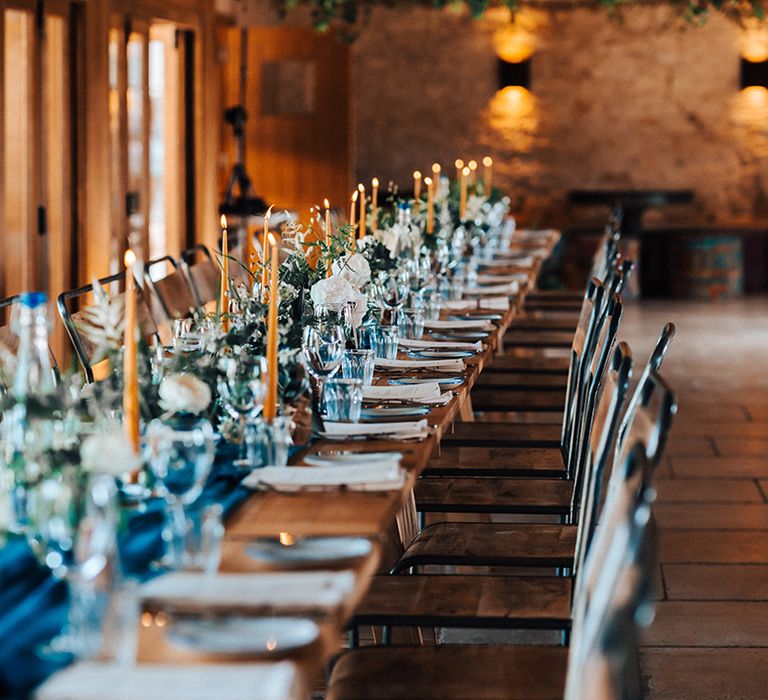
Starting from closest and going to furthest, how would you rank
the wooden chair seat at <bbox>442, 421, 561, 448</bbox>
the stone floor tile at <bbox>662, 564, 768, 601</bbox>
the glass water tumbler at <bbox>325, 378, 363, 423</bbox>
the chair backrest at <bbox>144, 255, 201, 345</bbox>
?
1. the glass water tumbler at <bbox>325, 378, 363, 423</bbox>
2. the wooden chair seat at <bbox>442, 421, 561, 448</bbox>
3. the stone floor tile at <bbox>662, 564, 768, 601</bbox>
4. the chair backrest at <bbox>144, 255, 201, 345</bbox>

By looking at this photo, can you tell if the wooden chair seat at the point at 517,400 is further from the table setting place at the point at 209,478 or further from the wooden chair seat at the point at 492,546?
the wooden chair seat at the point at 492,546

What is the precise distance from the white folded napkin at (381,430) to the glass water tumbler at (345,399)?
0.21 ft

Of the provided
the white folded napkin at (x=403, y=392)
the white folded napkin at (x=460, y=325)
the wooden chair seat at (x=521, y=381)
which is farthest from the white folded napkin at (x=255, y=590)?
the wooden chair seat at (x=521, y=381)

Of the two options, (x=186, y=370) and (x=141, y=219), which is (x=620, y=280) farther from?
(x=141, y=219)

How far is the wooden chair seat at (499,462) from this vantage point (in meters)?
3.55

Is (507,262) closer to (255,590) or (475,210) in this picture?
(475,210)

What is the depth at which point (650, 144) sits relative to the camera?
13.1 m

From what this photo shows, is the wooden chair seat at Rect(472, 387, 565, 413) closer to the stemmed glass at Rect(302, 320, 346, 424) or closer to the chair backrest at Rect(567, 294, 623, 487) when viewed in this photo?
the chair backrest at Rect(567, 294, 623, 487)

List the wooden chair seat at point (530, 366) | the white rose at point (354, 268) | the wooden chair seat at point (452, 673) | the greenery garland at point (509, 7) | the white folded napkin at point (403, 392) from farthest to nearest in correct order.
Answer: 1. the greenery garland at point (509, 7)
2. the wooden chair seat at point (530, 366)
3. the white rose at point (354, 268)
4. the white folded napkin at point (403, 392)
5. the wooden chair seat at point (452, 673)

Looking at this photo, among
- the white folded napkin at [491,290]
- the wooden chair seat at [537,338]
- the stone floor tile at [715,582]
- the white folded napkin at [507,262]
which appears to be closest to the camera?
the stone floor tile at [715,582]

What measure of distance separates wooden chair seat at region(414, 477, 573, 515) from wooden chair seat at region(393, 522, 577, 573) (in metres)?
0.13

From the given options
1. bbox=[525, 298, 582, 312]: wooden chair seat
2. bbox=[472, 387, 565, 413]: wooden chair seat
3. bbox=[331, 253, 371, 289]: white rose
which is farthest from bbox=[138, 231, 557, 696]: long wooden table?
bbox=[525, 298, 582, 312]: wooden chair seat

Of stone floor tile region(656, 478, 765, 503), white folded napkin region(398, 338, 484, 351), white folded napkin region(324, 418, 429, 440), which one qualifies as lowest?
stone floor tile region(656, 478, 765, 503)

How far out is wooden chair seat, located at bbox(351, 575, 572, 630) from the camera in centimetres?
245
